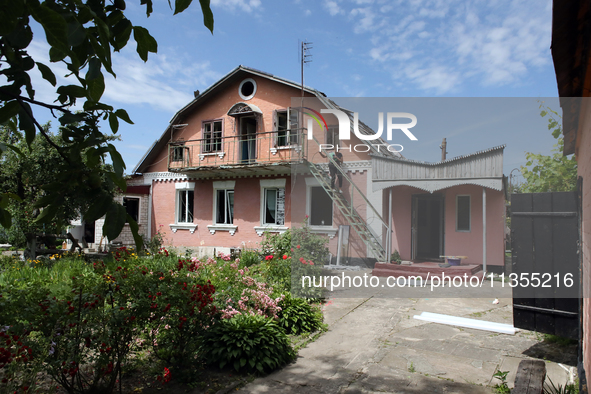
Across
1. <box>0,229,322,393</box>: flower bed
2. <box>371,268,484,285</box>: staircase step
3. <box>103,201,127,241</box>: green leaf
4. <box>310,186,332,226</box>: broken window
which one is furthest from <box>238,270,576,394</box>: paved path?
<box>103,201,127,241</box>: green leaf

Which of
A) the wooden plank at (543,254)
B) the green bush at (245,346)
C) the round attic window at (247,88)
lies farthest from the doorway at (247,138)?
the wooden plank at (543,254)

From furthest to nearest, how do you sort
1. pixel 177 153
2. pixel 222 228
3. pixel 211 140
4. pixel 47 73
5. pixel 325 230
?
pixel 177 153, pixel 211 140, pixel 222 228, pixel 325 230, pixel 47 73

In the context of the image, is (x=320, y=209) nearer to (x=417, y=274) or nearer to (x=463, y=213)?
(x=417, y=274)

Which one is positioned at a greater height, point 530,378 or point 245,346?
point 530,378

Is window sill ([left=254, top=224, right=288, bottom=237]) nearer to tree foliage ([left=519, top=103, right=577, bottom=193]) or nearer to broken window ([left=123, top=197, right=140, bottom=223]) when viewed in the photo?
broken window ([left=123, top=197, right=140, bottom=223])

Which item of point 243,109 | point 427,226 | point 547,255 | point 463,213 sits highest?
point 243,109

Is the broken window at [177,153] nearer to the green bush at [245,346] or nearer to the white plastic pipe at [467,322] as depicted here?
the green bush at [245,346]

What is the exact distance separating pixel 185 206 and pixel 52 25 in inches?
638

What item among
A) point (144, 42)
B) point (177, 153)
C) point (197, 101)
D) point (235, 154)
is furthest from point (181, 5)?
point (177, 153)

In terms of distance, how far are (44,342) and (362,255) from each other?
6113 millimetres

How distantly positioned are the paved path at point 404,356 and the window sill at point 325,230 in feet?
7.33

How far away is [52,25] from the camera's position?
1.14 metres

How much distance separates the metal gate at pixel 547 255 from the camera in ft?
14.2

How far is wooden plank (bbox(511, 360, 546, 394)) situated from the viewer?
2.92m
